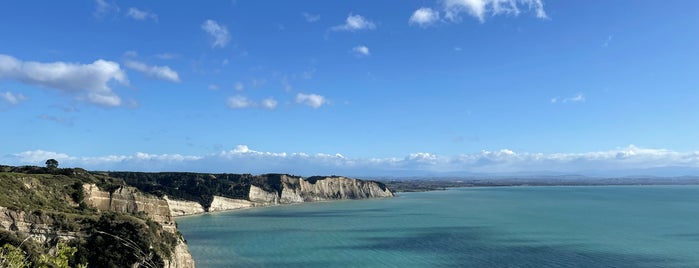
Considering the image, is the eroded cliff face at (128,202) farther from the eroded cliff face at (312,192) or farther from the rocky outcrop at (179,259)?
the eroded cliff face at (312,192)

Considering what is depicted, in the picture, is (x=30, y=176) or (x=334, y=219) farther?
(x=334, y=219)

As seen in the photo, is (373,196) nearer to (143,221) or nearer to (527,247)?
(527,247)

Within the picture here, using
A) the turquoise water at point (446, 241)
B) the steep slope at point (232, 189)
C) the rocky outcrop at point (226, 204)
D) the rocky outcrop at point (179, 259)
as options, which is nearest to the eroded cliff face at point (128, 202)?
the turquoise water at point (446, 241)

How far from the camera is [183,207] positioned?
107562mm

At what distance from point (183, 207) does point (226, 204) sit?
15608 mm

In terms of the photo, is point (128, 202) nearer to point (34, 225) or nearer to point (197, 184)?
point (34, 225)

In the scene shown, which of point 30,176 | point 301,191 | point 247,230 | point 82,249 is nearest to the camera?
point 82,249

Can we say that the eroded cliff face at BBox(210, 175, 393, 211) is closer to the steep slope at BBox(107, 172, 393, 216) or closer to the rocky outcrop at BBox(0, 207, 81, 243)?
the steep slope at BBox(107, 172, 393, 216)

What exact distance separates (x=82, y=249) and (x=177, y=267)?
A: 299 inches

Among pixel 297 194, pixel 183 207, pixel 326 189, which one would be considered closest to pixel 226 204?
pixel 183 207

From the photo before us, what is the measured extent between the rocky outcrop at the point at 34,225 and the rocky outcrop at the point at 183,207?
66.8 meters

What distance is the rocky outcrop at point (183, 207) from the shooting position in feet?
343

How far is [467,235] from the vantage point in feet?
231

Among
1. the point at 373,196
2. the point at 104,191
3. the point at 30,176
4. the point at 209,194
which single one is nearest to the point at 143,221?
the point at 30,176
